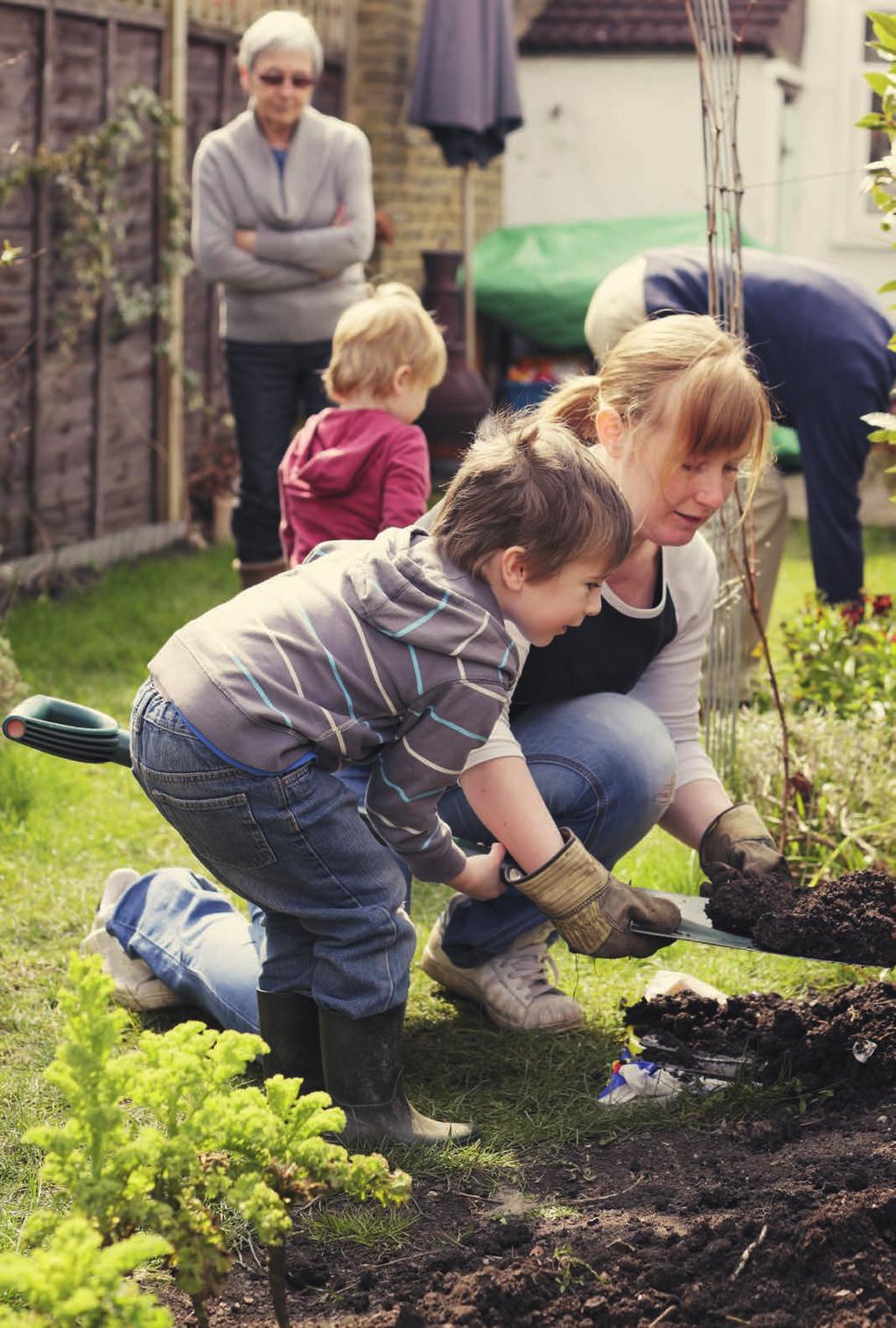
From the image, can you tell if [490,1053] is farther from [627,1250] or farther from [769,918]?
[627,1250]

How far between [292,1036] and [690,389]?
128cm

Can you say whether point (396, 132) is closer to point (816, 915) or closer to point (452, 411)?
point (452, 411)

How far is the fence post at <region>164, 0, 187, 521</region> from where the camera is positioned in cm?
757

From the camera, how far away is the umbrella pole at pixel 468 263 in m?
9.90

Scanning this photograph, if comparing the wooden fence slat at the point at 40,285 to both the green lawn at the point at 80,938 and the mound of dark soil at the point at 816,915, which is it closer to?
the green lawn at the point at 80,938

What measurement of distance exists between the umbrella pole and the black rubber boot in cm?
727

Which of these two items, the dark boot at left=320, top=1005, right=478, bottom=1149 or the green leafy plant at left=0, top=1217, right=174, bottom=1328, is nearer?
the green leafy plant at left=0, top=1217, right=174, bottom=1328

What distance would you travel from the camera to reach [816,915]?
8.55ft

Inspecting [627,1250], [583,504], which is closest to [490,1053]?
[627,1250]

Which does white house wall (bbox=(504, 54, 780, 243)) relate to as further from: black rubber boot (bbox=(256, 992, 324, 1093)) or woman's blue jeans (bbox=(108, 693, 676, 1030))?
black rubber boot (bbox=(256, 992, 324, 1093))

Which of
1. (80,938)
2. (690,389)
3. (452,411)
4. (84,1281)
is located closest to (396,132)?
(452,411)

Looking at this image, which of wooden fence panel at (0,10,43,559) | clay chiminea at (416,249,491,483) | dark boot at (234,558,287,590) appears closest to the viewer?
dark boot at (234,558,287,590)

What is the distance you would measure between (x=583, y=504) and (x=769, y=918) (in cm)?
75

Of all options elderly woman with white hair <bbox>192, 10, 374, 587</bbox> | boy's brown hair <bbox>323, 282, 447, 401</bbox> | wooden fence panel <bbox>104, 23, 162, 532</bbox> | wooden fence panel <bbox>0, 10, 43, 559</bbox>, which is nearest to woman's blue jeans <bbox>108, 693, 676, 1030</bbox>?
boy's brown hair <bbox>323, 282, 447, 401</bbox>
